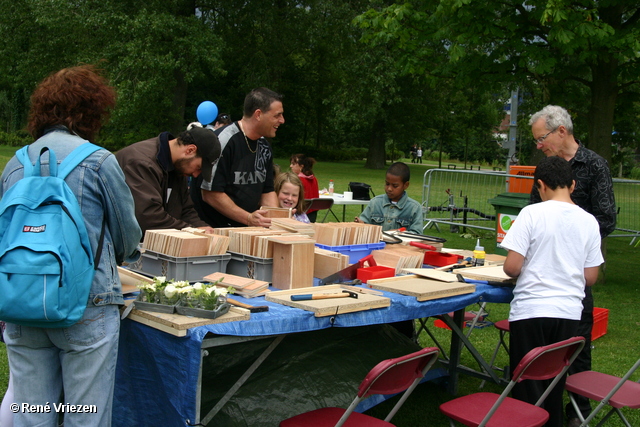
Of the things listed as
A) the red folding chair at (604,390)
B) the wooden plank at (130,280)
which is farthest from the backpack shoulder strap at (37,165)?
the red folding chair at (604,390)

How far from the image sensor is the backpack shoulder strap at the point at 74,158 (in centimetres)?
210

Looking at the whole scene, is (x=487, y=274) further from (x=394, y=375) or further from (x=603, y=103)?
(x=603, y=103)

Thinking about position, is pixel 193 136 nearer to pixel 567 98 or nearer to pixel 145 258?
pixel 145 258

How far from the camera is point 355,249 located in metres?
3.70

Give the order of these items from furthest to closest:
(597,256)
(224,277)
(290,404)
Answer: (290,404), (597,256), (224,277)

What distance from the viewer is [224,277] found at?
3002 millimetres

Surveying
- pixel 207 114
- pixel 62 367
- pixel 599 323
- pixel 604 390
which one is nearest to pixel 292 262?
pixel 62 367

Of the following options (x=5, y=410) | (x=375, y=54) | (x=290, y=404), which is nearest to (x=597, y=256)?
(x=290, y=404)

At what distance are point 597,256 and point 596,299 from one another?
4.63m

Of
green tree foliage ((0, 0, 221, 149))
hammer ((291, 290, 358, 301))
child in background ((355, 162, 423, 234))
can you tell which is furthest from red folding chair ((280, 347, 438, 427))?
green tree foliage ((0, 0, 221, 149))

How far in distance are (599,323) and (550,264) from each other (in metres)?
3.10

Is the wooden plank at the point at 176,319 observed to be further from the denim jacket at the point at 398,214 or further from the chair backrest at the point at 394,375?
the denim jacket at the point at 398,214

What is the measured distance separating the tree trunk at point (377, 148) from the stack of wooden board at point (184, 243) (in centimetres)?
3031

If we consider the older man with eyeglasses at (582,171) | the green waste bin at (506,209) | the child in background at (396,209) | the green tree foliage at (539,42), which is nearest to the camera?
the older man with eyeglasses at (582,171)
